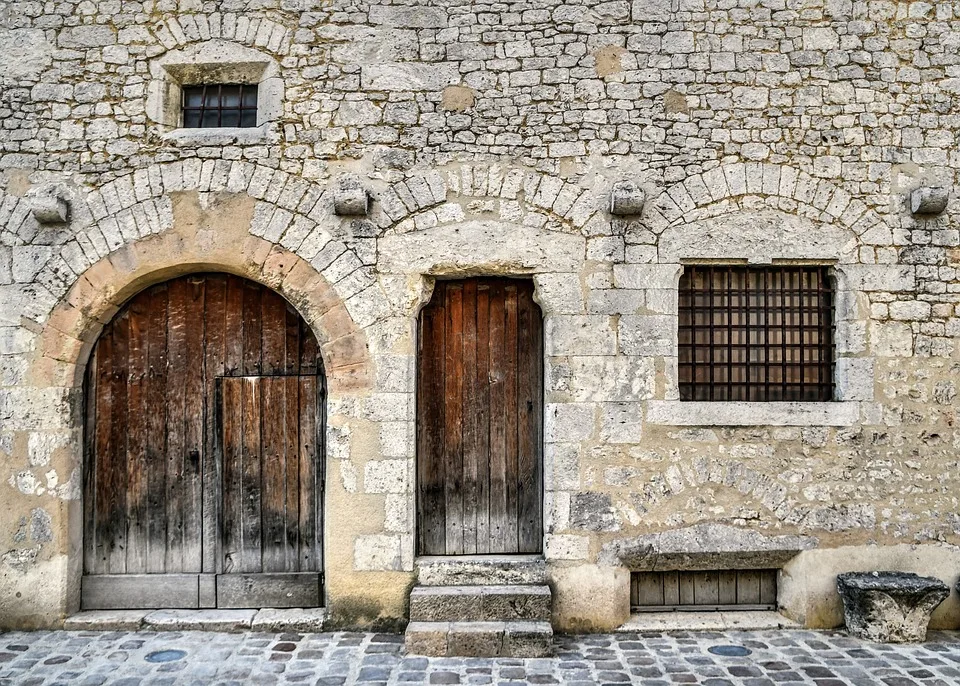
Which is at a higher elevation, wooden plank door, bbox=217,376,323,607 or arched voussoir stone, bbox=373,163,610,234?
arched voussoir stone, bbox=373,163,610,234

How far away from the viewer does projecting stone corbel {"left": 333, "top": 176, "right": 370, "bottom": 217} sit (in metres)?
4.25

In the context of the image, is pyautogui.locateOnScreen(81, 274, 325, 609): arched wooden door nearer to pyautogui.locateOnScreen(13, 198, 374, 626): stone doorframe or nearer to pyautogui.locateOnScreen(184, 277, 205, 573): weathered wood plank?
pyautogui.locateOnScreen(184, 277, 205, 573): weathered wood plank

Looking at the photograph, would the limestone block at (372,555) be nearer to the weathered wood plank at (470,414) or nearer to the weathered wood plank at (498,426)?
the weathered wood plank at (470,414)

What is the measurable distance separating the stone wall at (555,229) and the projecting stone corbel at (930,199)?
0.39ft

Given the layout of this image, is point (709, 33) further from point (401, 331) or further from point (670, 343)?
point (401, 331)

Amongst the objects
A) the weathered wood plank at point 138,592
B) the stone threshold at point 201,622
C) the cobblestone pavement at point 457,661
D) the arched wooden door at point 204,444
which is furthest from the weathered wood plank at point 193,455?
the cobblestone pavement at point 457,661

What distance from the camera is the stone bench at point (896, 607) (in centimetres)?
407

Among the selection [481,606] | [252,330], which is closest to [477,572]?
[481,606]

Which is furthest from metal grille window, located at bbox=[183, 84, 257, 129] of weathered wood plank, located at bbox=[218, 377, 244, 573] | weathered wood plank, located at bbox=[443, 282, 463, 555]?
weathered wood plank, located at bbox=[443, 282, 463, 555]

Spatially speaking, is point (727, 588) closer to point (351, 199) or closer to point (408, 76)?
point (351, 199)

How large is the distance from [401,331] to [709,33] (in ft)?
9.52

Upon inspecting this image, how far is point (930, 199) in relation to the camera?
14.0ft

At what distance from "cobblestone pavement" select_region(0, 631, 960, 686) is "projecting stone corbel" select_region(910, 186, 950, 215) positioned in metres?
2.79

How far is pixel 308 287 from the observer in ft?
14.3
